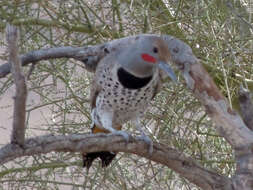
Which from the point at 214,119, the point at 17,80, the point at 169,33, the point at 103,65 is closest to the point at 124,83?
the point at 103,65

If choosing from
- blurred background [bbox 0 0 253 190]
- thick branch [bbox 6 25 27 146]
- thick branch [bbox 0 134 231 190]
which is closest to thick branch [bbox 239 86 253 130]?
blurred background [bbox 0 0 253 190]

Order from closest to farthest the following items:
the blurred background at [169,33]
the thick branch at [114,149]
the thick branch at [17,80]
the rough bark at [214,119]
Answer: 1. the thick branch at [17,80]
2. the thick branch at [114,149]
3. the rough bark at [214,119]
4. the blurred background at [169,33]

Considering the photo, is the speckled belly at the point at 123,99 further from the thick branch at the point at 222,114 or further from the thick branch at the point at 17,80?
the thick branch at the point at 17,80

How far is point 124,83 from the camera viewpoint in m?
2.14

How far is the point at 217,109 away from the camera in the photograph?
73.1 inches

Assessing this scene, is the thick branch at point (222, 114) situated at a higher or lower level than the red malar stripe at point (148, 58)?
lower

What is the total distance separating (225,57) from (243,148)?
0.46 metres

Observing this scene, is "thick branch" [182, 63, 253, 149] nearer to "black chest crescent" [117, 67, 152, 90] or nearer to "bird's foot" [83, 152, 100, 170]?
"black chest crescent" [117, 67, 152, 90]

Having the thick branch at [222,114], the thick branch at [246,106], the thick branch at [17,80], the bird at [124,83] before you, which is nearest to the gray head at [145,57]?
the bird at [124,83]

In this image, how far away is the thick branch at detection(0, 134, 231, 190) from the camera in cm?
140

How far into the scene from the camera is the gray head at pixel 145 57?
6.73 feet

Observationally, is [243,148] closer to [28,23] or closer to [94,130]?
[94,130]

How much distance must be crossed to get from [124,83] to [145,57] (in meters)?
0.15

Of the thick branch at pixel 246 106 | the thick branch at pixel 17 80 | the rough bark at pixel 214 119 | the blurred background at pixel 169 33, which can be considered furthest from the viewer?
the blurred background at pixel 169 33
